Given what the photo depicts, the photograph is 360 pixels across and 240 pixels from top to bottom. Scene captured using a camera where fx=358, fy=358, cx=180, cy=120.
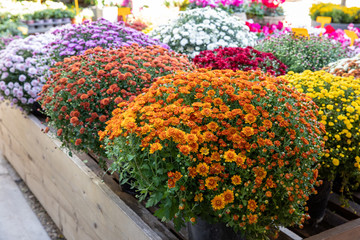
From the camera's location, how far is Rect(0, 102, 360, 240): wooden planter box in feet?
5.43

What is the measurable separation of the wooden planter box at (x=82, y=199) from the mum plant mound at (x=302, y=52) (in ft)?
5.84

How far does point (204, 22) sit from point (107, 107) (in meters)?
2.22

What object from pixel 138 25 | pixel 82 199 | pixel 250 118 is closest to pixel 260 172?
pixel 250 118

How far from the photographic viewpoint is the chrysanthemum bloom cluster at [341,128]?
5.74 feet

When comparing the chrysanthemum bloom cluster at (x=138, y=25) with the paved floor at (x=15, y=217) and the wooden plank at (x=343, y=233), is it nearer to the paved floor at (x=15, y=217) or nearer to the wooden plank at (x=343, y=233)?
the paved floor at (x=15, y=217)

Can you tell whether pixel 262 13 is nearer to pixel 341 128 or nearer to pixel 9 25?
pixel 9 25

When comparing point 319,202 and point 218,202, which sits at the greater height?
point 218,202

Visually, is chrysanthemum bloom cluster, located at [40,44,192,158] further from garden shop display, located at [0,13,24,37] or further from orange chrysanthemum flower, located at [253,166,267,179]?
garden shop display, located at [0,13,24,37]

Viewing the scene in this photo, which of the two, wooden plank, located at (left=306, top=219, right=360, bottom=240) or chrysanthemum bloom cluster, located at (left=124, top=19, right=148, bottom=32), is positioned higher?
chrysanthemum bloom cluster, located at (left=124, top=19, right=148, bottom=32)

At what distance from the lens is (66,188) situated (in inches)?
93.7

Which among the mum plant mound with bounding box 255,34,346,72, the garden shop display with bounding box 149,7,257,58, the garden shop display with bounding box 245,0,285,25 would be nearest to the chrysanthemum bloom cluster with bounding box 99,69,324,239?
the mum plant mound with bounding box 255,34,346,72

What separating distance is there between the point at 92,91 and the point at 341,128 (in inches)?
50.2

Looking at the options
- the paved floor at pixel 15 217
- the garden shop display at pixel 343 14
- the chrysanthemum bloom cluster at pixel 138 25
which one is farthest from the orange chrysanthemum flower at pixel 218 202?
the garden shop display at pixel 343 14

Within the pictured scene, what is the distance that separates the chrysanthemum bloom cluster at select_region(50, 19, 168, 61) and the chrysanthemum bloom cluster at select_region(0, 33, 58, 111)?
180 millimetres
